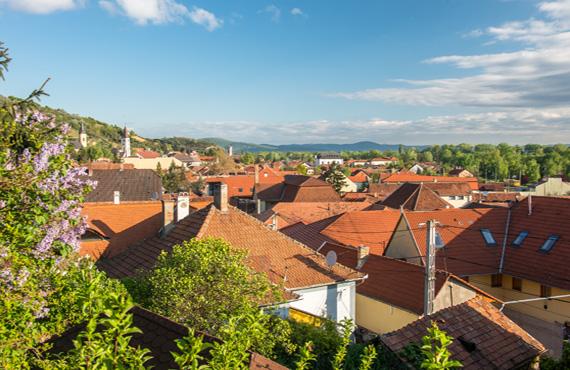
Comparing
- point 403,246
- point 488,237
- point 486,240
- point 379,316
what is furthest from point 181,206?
point 488,237

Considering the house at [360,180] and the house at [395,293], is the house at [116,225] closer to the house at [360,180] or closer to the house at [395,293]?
the house at [395,293]

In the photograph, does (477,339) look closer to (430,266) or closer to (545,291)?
(430,266)

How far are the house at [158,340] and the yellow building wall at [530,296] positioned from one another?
18979mm

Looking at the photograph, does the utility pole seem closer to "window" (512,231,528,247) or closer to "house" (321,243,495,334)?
"house" (321,243,495,334)

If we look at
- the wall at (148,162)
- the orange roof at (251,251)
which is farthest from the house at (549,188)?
the wall at (148,162)

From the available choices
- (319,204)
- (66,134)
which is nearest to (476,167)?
(319,204)

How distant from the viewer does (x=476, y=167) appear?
152125 millimetres

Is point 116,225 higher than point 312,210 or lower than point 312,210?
higher

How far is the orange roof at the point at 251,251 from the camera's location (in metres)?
16.4

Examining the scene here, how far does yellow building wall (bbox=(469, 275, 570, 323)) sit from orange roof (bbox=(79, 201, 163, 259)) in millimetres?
16215

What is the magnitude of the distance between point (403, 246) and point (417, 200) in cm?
1805

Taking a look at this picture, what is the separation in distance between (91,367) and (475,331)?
390 inches

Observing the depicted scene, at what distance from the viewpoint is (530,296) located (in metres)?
21.9

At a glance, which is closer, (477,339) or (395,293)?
(477,339)
